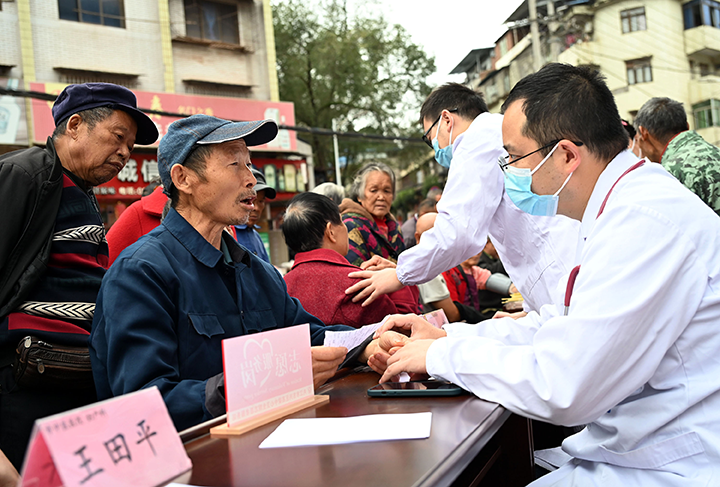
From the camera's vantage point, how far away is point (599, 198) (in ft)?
5.42

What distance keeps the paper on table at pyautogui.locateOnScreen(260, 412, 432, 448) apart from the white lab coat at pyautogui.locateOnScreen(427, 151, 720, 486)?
27cm

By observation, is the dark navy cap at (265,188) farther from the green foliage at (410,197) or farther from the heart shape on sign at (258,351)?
the green foliage at (410,197)

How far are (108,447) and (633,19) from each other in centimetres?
2774

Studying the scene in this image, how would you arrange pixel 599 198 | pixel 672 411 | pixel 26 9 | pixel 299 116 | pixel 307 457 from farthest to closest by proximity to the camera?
pixel 299 116, pixel 26 9, pixel 599 198, pixel 672 411, pixel 307 457

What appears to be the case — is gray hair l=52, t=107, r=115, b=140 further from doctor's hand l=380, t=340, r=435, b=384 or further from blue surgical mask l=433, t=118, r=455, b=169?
blue surgical mask l=433, t=118, r=455, b=169

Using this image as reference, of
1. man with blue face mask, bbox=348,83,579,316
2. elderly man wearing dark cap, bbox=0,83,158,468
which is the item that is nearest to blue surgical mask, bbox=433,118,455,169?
man with blue face mask, bbox=348,83,579,316

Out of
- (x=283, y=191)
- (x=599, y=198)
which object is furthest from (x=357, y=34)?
(x=599, y=198)

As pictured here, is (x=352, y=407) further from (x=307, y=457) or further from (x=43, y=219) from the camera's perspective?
(x=43, y=219)

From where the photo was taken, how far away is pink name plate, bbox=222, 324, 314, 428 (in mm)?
1355

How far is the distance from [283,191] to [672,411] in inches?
573

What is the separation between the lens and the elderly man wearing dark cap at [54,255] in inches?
77.7

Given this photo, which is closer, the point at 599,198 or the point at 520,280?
the point at 599,198

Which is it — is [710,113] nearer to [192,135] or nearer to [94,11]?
[94,11]

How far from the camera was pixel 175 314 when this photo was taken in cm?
176
